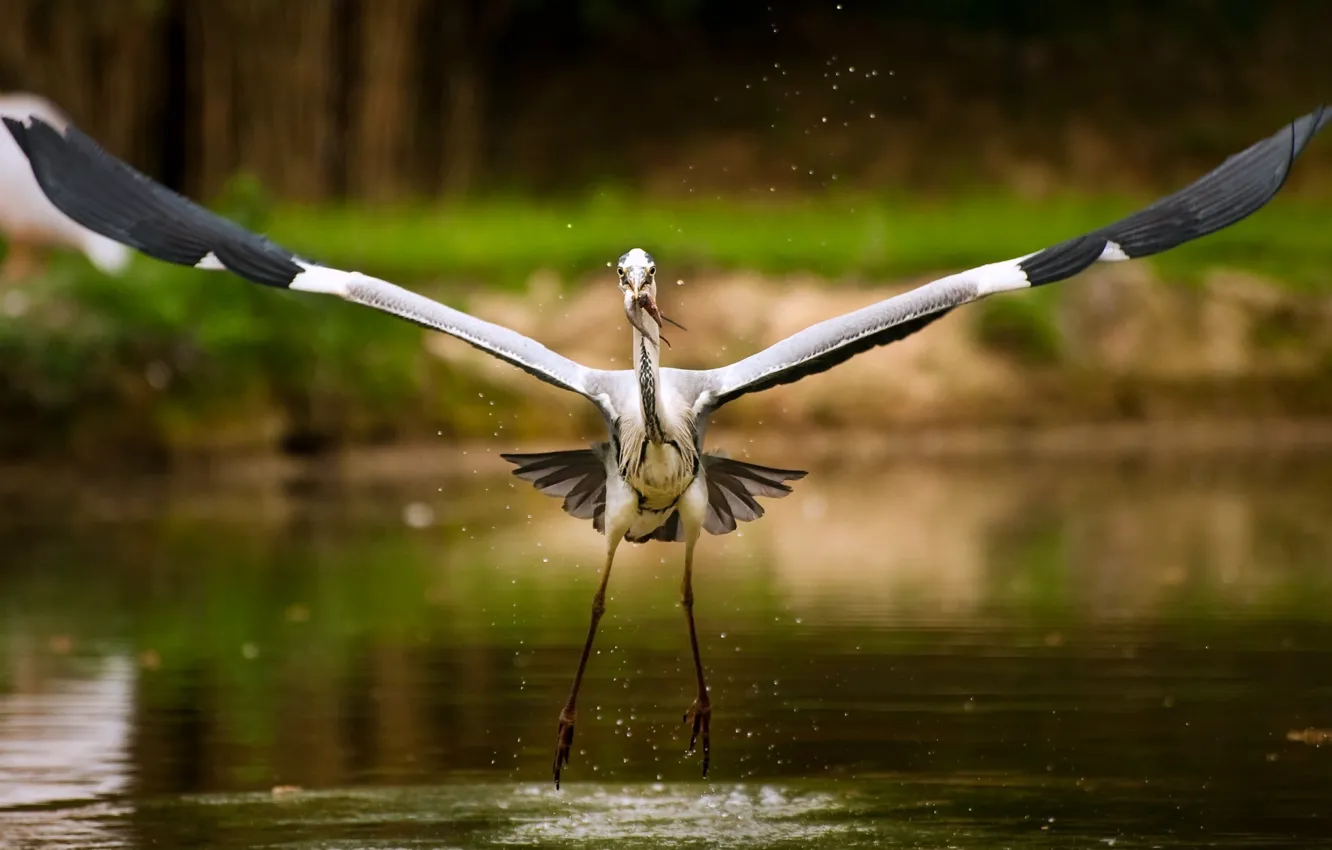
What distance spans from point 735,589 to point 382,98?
566 inches

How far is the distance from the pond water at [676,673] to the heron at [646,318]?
0.57 meters

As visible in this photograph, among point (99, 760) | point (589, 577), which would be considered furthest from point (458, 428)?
point (99, 760)

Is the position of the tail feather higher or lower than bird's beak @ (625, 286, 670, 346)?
lower

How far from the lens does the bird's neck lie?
8.27 meters

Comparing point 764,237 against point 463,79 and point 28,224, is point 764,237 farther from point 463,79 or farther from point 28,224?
point 463,79

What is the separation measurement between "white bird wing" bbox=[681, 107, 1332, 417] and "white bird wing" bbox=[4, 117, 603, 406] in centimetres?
77

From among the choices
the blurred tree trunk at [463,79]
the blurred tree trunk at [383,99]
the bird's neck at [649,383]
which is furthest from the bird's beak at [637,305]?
the blurred tree trunk at [463,79]

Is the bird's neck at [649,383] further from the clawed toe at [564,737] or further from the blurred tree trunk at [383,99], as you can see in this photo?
the blurred tree trunk at [383,99]

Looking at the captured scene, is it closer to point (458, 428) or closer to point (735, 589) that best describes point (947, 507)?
point (735, 589)

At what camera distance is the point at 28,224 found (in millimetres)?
19828

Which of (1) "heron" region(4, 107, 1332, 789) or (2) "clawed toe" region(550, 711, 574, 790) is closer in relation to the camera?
(2) "clawed toe" region(550, 711, 574, 790)

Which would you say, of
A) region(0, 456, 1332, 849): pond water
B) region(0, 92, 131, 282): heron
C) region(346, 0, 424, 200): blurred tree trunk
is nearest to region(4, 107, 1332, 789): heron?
region(0, 456, 1332, 849): pond water

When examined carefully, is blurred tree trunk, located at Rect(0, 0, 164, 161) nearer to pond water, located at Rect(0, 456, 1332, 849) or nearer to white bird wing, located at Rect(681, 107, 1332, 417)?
pond water, located at Rect(0, 456, 1332, 849)

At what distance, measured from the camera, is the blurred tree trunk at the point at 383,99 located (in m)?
25.9
